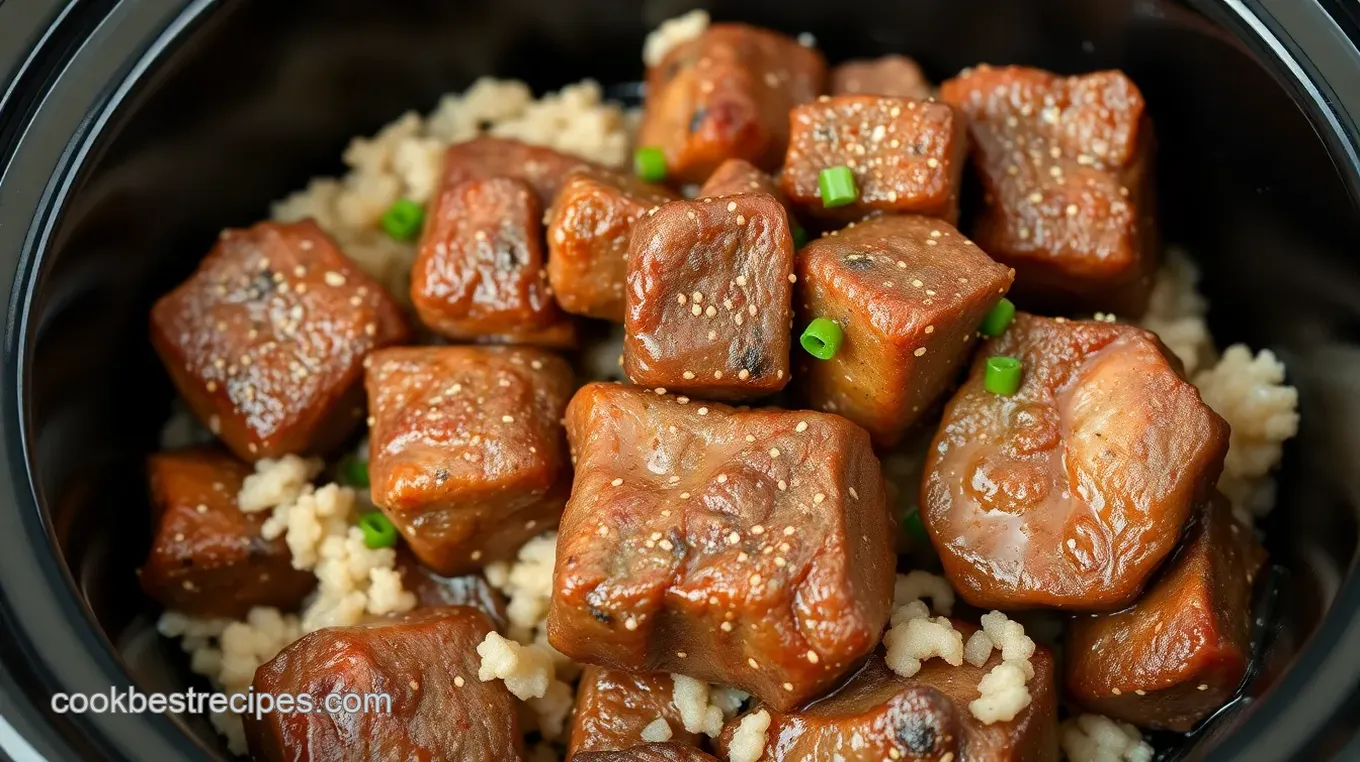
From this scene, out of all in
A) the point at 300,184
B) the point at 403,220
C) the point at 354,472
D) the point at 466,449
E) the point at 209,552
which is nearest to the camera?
the point at 466,449

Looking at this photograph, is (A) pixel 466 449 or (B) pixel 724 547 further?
(A) pixel 466 449

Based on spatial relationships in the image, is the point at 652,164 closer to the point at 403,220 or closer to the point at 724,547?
the point at 403,220

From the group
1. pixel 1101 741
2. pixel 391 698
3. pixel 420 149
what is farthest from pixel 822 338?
pixel 420 149

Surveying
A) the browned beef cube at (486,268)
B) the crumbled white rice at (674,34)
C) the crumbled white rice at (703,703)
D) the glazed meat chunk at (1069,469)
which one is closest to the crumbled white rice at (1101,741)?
the glazed meat chunk at (1069,469)

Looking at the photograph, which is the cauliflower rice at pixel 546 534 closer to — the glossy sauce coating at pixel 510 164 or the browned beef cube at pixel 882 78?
the glossy sauce coating at pixel 510 164

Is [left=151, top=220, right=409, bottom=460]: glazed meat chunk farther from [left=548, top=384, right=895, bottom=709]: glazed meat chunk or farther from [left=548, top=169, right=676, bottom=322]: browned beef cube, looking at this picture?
[left=548, top=384, right=895, bottom=709]: glazed meat chunk
